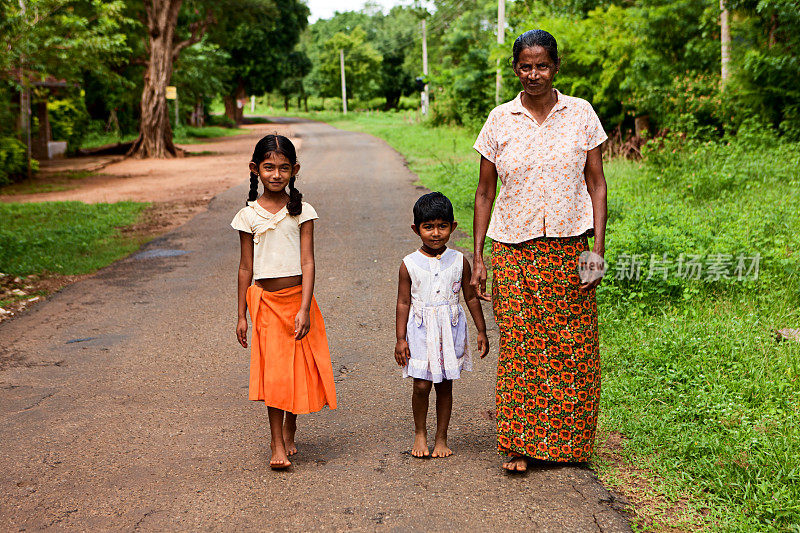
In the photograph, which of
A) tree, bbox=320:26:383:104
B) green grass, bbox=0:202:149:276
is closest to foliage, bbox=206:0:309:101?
tree, bbox=320:26:383:104

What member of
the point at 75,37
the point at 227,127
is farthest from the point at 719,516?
the point at 227,127

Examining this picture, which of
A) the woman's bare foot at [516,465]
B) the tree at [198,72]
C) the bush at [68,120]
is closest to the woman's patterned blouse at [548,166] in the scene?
the woman's bare foot at [516,465]

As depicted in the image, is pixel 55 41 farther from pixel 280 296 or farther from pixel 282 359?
pixel 282 359

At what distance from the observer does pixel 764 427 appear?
4094mm

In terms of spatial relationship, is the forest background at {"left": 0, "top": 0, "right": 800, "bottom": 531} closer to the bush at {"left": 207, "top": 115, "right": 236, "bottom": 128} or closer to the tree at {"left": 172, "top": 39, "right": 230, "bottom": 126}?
the tree at {"left": 172, "top": 39, "right": 230, "bottom": 126}

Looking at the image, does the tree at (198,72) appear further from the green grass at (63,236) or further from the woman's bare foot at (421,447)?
the woman's bare foot at (421,447)

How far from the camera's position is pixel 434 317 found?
3.87 metres

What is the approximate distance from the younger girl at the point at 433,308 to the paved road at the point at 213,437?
53cm

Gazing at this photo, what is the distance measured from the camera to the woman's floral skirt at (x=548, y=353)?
3713 millimetres

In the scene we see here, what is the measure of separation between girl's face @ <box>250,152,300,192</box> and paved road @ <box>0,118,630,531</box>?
1.46 metres

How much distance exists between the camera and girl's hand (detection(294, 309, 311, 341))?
3.86 metres

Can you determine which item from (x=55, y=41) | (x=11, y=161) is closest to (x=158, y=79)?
(x=55, y=41)

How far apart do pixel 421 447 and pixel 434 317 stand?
28.1 inches

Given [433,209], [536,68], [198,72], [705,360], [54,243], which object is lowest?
[705,360]
